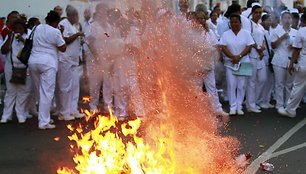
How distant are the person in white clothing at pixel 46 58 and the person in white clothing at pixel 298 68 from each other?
390 centimetres

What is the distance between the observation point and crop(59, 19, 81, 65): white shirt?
8758mm

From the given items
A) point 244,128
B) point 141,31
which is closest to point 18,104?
point 244,128

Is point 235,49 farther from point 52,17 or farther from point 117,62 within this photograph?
point 52,17

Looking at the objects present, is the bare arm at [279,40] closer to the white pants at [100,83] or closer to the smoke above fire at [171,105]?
the white pants at [100,83]

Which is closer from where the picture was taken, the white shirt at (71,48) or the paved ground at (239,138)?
the paved ground at (239,138)

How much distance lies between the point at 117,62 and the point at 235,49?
260 centimetres

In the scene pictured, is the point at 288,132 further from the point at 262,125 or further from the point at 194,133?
the point at 194,133

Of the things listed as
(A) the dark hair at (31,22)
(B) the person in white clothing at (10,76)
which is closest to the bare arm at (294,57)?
(B) the person in white clothing at (10,76)

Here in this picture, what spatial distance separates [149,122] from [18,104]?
4.47m

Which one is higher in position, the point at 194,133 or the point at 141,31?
the point at 141,31

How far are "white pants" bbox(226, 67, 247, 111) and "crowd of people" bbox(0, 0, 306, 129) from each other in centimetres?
2

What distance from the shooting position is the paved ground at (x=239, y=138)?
6.00 meters

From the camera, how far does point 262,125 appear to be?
8344mm

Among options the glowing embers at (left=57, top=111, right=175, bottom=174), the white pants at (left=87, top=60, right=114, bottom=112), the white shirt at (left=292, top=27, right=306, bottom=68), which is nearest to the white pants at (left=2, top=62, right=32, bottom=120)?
the white pants at (left=87, top=60, right=114, bottom=112)
